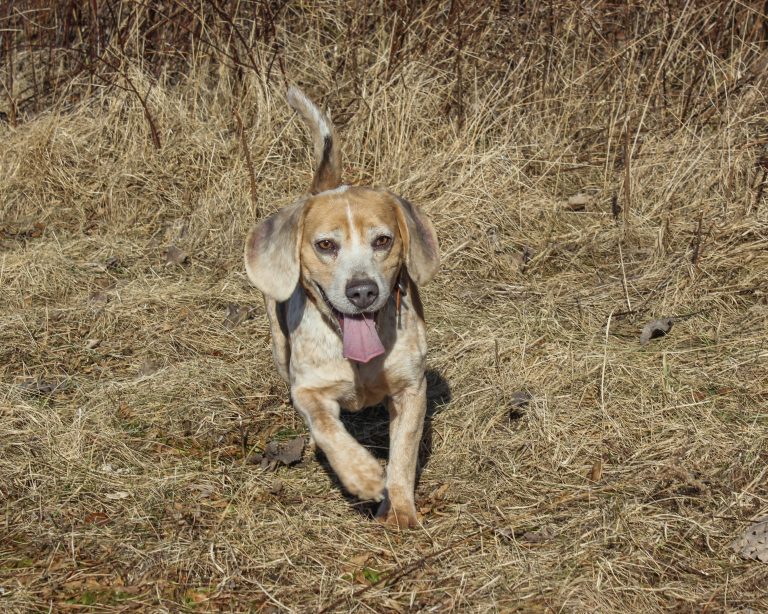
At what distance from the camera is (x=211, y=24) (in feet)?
25.1

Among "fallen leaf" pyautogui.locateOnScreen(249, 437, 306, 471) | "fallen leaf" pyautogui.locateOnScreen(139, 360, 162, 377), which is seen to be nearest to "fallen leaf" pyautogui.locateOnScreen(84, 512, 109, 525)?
"fallen leaf" pyautogui.locateOnScreen(249, 437, 306, 471)

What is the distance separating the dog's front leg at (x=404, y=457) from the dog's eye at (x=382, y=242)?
0.54 m

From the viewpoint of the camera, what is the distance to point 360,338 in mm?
3758

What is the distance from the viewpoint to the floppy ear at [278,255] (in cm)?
391

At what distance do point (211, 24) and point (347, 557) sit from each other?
16.7 feet

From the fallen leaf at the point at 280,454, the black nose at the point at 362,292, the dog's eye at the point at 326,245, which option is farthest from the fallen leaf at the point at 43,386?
the black nose at the point at 362,292

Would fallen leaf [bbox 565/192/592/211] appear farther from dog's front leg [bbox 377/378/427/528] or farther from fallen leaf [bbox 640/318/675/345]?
dog's front leg [bbox 377/378/427/528]

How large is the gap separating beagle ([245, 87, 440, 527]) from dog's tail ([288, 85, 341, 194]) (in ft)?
1.43

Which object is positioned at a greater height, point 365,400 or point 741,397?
point 365,400

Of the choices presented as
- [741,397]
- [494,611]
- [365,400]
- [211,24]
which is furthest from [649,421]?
[211,24]

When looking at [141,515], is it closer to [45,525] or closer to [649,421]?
[45,525]

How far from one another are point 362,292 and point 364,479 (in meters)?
0.64

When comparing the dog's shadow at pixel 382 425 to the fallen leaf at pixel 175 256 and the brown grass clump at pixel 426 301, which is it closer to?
the brown grass clump at pixel 426 301

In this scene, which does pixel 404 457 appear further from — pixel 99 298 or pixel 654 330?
pixel 99 298
